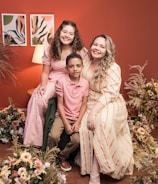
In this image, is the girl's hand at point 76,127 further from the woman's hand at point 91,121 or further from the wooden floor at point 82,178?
the wooden floor at point 82,178

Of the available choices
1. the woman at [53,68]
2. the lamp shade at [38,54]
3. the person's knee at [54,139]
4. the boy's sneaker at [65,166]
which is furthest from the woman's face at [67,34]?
the boy's sneaker at [65,166]

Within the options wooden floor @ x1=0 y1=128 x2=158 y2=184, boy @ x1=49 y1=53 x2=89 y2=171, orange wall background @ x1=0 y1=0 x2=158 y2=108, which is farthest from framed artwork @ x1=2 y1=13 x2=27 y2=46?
wooden floor @ x1=0 y1=128 x2=158 y2=184

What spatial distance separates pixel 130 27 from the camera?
11.8 feet

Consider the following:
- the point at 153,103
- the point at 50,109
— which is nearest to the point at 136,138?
the point at 153,103

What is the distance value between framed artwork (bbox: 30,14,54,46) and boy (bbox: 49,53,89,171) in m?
1.23

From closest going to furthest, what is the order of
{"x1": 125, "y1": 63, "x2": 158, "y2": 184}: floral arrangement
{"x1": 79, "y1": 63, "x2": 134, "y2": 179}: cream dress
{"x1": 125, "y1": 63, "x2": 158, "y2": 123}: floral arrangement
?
{"x1": 79, "y1": 63, "x2": 134, "y2": 179}: cream dress
{"x1": 125, "y1": 63, "x2": 158, "y2": 184}: floral arrangement
{"x1": 125, "y1": 63, "x2": 158, "y2": 123}: floral arrangement

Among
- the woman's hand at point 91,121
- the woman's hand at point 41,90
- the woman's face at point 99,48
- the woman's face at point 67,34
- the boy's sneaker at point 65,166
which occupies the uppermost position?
the woman's face at point 67,34

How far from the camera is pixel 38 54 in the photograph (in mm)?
3285

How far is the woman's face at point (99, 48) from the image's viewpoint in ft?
7.73

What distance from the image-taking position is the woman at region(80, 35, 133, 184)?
2211mm

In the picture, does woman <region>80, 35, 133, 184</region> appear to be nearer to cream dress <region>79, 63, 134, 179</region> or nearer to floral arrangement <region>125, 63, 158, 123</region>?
cream dress <region>79, 63, 134, 179</region>

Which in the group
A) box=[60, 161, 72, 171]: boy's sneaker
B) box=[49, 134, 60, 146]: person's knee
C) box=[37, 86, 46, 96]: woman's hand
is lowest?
box=[60, 161, 72, 171]: boy's sneaker

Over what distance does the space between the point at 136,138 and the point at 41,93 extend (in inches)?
44.6

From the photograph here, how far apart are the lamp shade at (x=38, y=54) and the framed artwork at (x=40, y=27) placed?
22cm
